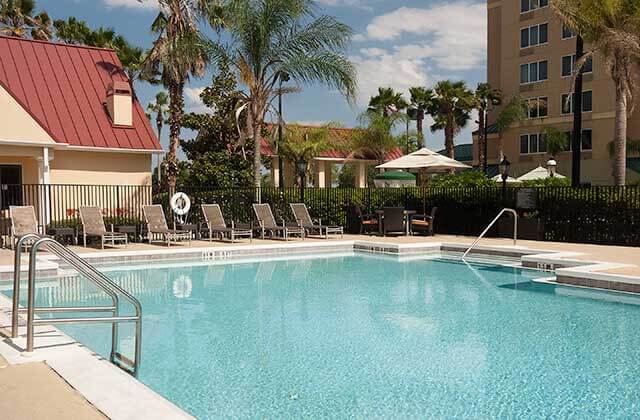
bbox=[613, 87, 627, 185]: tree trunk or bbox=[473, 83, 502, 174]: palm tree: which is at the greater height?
bbox=[473, 83, 502, 174]: palm tree

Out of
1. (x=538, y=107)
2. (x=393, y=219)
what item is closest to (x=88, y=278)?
(x=393, y=219)

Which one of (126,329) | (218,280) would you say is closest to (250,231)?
→ (218,280)

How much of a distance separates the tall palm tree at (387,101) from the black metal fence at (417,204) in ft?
90.9

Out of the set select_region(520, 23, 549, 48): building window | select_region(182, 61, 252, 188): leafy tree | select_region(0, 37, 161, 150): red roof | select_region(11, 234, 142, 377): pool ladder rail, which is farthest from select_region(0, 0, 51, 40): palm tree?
select_region(11, 234, 142, 377): pool ladder rail

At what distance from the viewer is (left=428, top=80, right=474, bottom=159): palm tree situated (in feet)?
144

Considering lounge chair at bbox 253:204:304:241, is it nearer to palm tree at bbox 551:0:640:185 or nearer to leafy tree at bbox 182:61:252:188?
leafy tree at bbox 182:61:252:188

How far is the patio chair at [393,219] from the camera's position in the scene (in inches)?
747

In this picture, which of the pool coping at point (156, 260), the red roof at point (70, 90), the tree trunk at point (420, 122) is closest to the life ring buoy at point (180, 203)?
the pool coping at point (156, 260)

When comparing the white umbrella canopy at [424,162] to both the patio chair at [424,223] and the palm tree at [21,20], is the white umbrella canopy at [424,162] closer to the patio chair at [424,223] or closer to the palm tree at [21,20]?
the patio chair at [424,223]

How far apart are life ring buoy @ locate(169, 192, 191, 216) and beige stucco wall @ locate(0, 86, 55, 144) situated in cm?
426

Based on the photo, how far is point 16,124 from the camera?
60.8 feet

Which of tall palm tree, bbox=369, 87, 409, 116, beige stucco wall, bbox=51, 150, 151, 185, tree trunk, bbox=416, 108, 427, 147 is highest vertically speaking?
tall palm tree, bbox=369, 87, 409, 116

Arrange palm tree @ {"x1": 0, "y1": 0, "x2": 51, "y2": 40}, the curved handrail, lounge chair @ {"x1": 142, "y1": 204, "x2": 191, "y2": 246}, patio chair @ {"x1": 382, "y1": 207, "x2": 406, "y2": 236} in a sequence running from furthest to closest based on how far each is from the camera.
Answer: palm tree @ {"x1": 0, "y1": 0, "x2": 51, "y2": 40} → patio chair @ {"x1": 382, "y1": 207, "x2": 406, "y2": 236} → lounge chair @ {"x1": 142, "y1": 204, "x2": 191, "y2": 246} → the curved handrail

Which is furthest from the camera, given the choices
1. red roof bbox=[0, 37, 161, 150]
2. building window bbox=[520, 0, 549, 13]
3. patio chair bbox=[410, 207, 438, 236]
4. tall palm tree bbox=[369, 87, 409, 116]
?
tall palm tree bbox=[369, 87, 409, 116]
